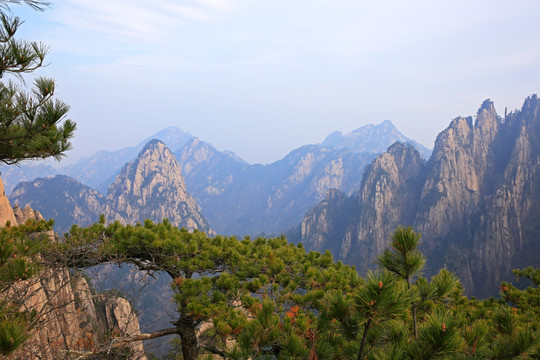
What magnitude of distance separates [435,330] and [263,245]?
19.7 ft

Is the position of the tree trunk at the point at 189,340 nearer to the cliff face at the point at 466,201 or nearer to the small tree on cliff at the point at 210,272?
the small tree on cliff at the point at 210,272

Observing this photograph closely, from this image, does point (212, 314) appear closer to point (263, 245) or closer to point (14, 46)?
point (263, 245)

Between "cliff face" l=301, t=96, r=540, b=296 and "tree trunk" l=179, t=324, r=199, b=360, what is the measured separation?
322 feet

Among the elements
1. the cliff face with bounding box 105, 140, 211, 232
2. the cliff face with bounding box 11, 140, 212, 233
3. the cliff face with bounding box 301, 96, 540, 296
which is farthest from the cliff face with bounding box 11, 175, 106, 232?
the cliff face with bounding box 301, 96, 540, 296

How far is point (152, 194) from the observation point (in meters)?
161

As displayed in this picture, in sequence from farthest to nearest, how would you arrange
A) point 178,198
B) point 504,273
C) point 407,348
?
point 178,198 → point 504,273 → point 407,348

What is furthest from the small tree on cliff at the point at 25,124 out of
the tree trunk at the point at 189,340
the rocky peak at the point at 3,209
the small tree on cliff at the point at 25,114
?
the rocky peak at the point at 3,209

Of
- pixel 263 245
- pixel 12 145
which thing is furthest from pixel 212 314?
pixel 12 145

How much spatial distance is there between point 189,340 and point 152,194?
164m

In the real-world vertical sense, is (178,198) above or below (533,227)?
above

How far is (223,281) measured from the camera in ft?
20.3

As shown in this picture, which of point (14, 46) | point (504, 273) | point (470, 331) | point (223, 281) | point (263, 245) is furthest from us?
point (504, 273)

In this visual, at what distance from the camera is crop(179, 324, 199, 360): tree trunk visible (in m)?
6.45

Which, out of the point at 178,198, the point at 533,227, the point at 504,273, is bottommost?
the point at 504,273
